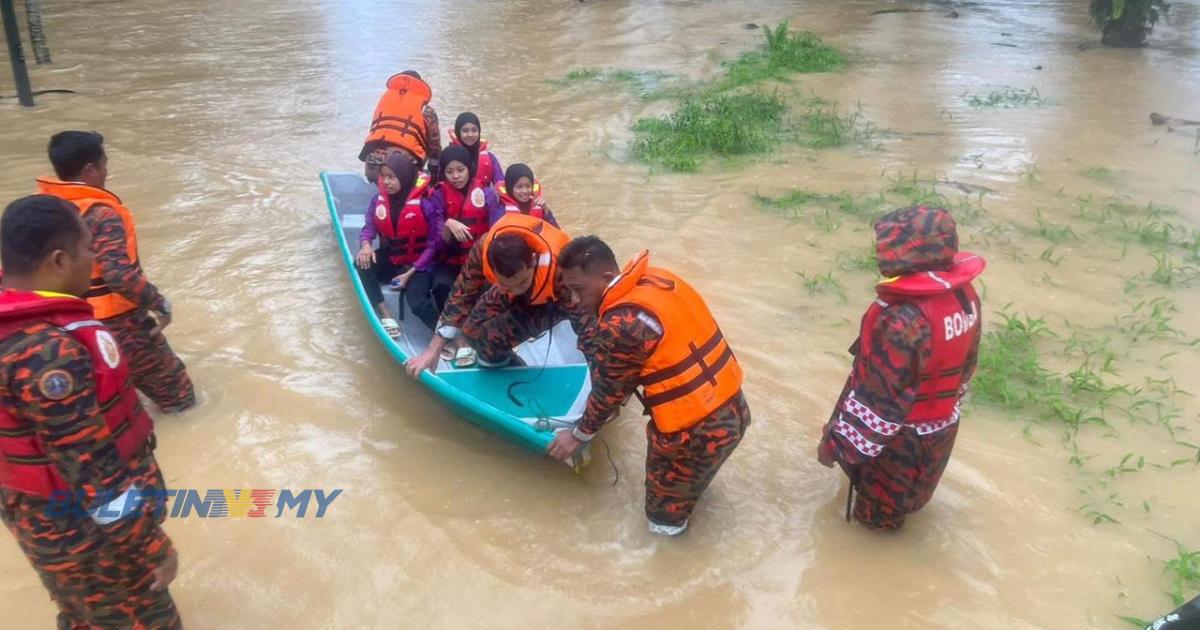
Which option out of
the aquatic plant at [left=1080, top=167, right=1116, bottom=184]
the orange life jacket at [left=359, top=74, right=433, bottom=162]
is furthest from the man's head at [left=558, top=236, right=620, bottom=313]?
the aquatic plant at [left=1080, top=167, right=1116, bottom=184]

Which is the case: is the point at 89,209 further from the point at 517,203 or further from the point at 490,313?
the point at 517,203

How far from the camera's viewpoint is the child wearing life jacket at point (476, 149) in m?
5.80

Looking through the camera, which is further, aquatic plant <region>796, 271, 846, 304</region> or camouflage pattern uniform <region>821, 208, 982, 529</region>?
aquatic plant <region>796, 271, 846, 304</region>

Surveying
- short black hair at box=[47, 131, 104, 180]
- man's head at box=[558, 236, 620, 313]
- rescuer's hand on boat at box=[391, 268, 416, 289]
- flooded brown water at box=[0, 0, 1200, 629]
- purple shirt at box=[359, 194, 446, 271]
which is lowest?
flooded brown water at box=[0, 0, 1200, 629]

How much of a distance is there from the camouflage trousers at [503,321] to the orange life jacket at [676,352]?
0.91 meters

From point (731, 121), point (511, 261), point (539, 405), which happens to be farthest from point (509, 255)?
point (731, 121)

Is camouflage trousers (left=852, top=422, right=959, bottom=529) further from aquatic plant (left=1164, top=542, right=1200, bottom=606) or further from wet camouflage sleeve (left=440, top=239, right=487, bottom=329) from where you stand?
wet camouflage sleeve (left=440, top=239, right=487, bottom=329)

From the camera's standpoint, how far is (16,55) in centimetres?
920

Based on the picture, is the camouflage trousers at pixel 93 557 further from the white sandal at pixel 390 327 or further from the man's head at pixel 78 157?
the white sandal at pixel 390 327

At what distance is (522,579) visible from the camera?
3361 millimetres

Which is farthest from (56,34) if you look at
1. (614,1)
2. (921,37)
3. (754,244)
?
(921,37)

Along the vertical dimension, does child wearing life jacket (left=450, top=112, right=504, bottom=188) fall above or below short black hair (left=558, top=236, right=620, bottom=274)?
below

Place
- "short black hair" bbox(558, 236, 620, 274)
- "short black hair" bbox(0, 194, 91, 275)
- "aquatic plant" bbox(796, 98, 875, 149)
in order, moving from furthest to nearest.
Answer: "aquatic plant" bbox(796, 98, 875, 149)
"short black hair" bbox(558, 236, 620, 274)
"short black hair" bbox(0, 194, 91, 275)

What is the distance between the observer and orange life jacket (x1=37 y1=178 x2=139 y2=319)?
3438mm
